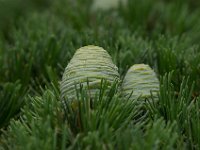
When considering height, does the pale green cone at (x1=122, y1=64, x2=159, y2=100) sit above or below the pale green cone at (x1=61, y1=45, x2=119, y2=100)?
below

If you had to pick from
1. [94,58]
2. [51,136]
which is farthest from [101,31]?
[51,136]

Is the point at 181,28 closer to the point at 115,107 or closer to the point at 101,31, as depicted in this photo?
the point at 101,31

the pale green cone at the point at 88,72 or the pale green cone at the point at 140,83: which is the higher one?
the pale green cone at the point at 88,72
